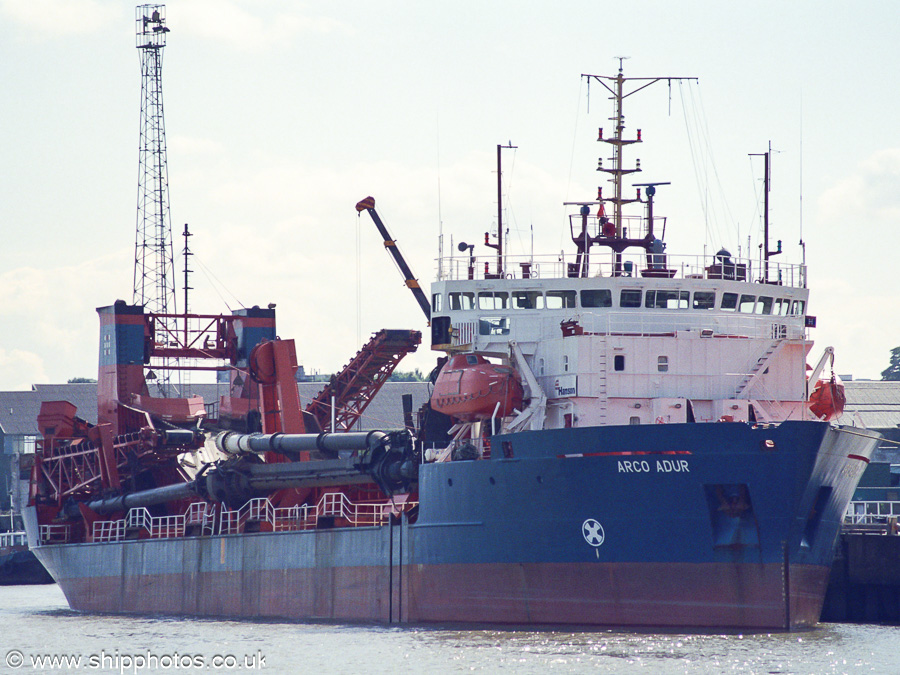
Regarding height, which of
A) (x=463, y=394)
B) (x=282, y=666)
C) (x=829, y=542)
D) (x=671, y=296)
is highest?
(x=671, y=296)

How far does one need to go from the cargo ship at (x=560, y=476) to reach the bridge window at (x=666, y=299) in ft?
0.11

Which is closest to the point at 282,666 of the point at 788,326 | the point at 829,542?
the point at 829,542

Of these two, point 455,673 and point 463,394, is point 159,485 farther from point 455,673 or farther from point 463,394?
point 455,673

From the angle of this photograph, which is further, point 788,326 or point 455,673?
point 788,326

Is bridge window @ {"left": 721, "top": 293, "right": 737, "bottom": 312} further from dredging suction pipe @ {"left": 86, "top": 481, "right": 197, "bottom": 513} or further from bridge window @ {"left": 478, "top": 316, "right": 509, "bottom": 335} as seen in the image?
dredging suction pipe @ {"left": 86, "top": 481, "right": 197, "bottom": 513}

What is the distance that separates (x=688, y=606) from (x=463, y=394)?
7.73m

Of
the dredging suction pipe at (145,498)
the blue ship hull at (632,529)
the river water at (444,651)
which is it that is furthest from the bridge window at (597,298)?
the dredging suction pipe at (145,498)

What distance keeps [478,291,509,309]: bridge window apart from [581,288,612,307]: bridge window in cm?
202

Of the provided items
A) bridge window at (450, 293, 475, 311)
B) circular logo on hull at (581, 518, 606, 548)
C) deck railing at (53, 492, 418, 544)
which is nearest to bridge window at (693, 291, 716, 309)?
bridge window at (450, 293, 475, 311)

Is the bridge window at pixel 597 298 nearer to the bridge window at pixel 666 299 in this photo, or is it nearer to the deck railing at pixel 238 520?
the bridge window at pixel 666 299

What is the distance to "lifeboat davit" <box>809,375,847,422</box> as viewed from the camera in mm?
35312

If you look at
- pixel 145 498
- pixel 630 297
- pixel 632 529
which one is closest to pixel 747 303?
pixel 630 297

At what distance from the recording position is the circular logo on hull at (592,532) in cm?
3128

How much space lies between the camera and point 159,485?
50.5 m
